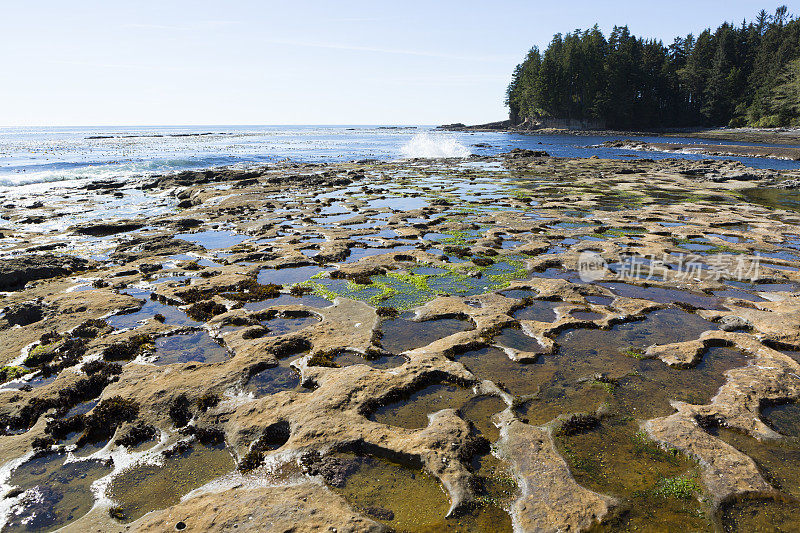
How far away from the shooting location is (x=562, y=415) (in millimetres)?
8453

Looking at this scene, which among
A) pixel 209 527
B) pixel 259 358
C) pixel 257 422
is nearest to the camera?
→ pixel 209 527

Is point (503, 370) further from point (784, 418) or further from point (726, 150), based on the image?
point (726, 150)

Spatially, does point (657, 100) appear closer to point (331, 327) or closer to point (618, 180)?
point (618, 180)

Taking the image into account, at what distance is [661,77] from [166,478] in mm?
175840

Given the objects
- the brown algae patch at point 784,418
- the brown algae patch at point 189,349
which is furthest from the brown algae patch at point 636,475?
the brown algae patch at point 189,349

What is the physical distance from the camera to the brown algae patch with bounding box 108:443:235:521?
657 cm

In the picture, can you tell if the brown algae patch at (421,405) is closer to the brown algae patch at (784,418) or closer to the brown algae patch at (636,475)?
the brown algae patch at (636,475)

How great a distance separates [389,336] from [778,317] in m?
11.8

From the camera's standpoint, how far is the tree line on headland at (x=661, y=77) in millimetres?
122406

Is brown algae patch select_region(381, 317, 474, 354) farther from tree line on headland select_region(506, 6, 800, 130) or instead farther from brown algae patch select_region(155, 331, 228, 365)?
tree line on headland select_region(506, 6, 800, 130)

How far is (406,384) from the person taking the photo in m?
9.47

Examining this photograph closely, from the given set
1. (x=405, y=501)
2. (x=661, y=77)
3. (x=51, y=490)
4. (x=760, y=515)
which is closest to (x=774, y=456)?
(x=760, y=515)

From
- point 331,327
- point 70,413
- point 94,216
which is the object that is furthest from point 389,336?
point 94,216

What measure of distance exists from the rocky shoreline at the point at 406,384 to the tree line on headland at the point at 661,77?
13682 cm
